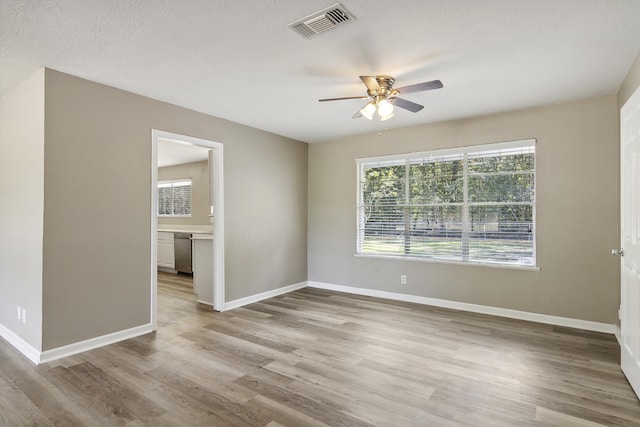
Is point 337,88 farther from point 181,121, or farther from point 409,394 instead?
point 409,394

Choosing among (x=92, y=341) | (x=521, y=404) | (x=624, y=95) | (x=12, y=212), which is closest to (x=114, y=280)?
(x=92, y=341)

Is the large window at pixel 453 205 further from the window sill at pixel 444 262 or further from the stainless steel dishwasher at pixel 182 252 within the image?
the stainless steel dishwasher at pixel 182 252

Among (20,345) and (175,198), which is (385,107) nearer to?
(20,345)

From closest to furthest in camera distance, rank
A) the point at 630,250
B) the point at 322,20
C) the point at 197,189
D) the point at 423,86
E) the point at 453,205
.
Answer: the point at 322,20, the point at 630,250, the point at 423,86, the point at 453,205, the point at 197,189

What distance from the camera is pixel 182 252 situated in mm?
7121

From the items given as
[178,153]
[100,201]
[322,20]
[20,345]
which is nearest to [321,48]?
[322,20]

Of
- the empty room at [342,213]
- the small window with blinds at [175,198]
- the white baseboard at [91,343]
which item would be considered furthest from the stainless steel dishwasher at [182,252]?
the white baseboard at [91,343]

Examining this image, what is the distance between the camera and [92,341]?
10.7 ft

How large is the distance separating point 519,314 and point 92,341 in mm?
4700

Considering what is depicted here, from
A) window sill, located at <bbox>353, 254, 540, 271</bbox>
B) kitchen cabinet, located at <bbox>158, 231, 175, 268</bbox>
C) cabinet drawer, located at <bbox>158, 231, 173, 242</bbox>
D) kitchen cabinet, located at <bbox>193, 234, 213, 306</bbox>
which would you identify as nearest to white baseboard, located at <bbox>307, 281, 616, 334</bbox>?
window sill, located at <bbox>353, 254, 540, 271</bbox>

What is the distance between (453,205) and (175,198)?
20.7ft

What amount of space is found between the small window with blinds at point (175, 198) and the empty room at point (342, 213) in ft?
10.5

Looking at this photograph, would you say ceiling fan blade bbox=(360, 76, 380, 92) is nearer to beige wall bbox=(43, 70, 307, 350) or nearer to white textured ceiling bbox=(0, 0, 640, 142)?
white textured ceiling bbox=(0, 0, 640, 142)

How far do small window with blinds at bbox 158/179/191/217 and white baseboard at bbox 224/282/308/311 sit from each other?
3472 mm
